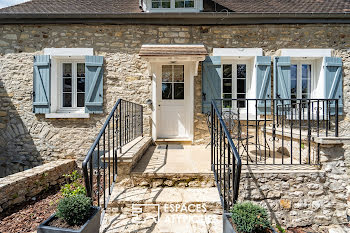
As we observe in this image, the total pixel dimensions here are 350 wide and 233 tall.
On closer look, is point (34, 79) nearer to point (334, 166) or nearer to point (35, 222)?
point (35, 222)

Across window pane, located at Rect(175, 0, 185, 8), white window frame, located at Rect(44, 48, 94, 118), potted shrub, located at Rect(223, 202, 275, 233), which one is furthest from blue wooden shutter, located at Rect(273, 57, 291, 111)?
white window frame, located at Rect(44, 48, 94, 118)

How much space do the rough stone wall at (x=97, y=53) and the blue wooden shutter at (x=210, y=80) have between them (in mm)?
169

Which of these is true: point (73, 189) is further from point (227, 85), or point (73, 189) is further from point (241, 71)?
point (241, 71)

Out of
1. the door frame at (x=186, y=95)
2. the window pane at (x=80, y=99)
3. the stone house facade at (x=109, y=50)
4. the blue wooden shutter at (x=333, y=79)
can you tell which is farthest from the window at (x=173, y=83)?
the blue wooden shutter at (x=333, y=79)

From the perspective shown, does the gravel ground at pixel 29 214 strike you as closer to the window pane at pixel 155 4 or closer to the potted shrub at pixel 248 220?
the potted shrub at pixel 248 220

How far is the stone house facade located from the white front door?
0.88 feet

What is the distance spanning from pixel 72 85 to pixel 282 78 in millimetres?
5791

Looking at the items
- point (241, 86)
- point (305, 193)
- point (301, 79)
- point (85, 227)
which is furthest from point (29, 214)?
point (301, 79)

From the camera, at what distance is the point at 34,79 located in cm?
538

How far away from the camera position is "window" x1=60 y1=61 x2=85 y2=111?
5.71m

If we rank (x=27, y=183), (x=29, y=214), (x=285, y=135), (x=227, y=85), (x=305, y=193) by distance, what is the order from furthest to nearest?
1. (x=227, y=85)
2. (x=285, y=135)
3. (x=27, y=183)
4. (x=29, y=214)
5. (x=305, y=193)

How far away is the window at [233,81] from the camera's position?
18.7ft

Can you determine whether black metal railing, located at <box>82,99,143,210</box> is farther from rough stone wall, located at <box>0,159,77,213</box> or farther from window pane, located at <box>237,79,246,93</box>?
window pane, located at <box>237,79,246,93</box>

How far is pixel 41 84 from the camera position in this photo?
5.37 metres
